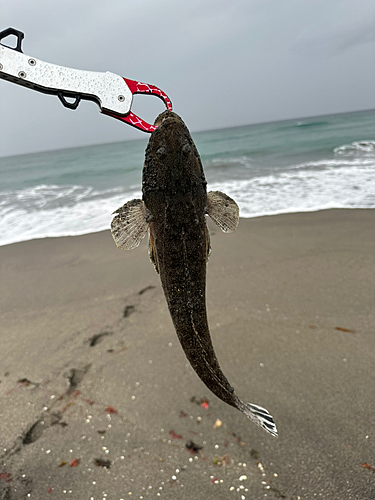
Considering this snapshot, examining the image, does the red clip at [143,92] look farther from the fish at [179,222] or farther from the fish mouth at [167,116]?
the fish at [179,222]

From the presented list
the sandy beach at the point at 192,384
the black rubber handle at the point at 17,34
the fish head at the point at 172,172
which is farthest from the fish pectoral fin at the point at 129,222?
the sandy beach at the point at 192,384

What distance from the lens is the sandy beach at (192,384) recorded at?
11.5 feet

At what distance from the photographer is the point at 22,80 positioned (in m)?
2.21

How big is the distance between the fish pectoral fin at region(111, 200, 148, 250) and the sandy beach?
113 inches

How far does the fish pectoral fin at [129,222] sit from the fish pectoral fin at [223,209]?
442 mm

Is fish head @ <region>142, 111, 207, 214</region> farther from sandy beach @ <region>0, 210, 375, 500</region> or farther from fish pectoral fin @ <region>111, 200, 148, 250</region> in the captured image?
sandy beach @ <region>0, 210, 375, 500</region>

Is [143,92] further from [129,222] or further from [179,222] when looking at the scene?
[179,222]

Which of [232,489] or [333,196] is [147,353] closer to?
[232,489]

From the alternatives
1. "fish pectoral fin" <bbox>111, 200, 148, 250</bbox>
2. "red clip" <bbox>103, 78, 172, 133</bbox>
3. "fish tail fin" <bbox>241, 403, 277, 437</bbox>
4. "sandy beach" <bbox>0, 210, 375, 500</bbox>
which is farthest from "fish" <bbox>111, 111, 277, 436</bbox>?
"sandy beach" <bbox>0, 210, 375, 500</bbox>

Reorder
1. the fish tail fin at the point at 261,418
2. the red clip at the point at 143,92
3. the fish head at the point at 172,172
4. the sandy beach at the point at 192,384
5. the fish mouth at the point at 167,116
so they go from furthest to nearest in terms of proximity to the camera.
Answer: the sandy beach at the point at 192,384, the red clip at the point at 143,92, the fish tail fin at the point at 261,418, the fish mouth at the point at 167,116, the fish head at the point at 172,172

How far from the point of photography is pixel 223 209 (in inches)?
86.7

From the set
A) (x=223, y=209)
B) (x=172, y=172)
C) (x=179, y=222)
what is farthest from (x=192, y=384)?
(x=172, y=172)

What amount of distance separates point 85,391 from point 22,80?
3.97 metres

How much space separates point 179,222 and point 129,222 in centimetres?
39
